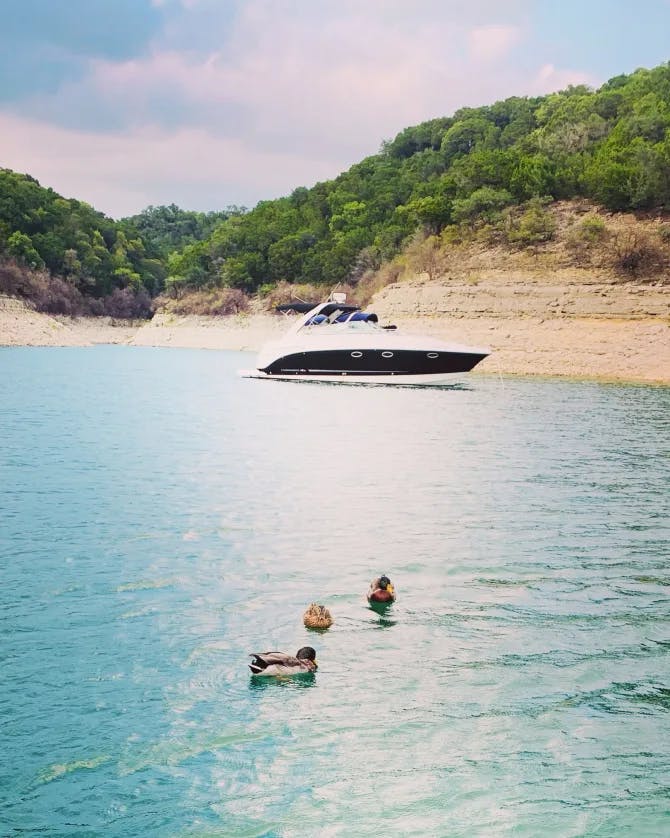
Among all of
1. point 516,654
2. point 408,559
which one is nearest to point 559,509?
point 408,559

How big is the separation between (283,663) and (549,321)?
158 feet

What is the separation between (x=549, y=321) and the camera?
5384 centimetres

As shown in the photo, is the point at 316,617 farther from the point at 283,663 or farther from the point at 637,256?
the point at 637,256

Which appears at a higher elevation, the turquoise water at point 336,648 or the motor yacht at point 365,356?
the motor yacht at point 365,356

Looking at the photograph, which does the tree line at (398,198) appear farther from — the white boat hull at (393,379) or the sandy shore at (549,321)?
the white boat hull at (393,379)

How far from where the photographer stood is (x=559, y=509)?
15.7 meters

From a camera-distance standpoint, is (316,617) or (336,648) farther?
(316,617)

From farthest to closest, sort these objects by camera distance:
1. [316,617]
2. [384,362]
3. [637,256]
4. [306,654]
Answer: [637,256]
[384,362]
[316,617]
[306,654]

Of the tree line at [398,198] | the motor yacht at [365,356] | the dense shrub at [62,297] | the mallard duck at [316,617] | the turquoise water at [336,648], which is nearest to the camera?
the turquoise water at [336,648]

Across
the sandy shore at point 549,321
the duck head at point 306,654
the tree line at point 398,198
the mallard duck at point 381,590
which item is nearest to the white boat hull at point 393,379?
the sandy shore at point 549,321

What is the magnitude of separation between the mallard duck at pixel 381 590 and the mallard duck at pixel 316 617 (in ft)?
2.94

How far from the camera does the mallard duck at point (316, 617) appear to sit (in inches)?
371

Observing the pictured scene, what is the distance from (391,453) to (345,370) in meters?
19.1

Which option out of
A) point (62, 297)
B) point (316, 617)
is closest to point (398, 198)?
point (62, 297)
